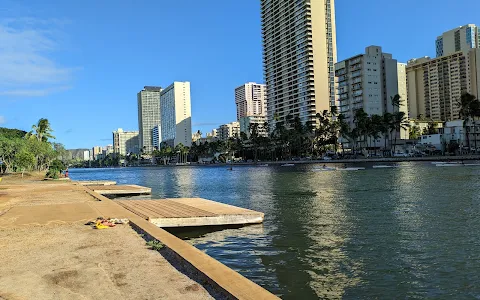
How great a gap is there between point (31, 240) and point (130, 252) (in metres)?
3.99

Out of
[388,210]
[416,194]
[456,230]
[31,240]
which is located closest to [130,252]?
[31,240]

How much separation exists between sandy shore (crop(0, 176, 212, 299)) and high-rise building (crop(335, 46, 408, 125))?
178287 mm

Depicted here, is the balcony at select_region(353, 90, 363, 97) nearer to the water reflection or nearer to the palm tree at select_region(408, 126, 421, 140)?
the palm tree at select_region(408, 126, 421, 140)

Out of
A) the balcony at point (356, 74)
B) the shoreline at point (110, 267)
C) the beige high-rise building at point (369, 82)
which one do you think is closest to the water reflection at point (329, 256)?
the shoreline at point (110, 267)

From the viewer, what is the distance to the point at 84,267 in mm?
8664

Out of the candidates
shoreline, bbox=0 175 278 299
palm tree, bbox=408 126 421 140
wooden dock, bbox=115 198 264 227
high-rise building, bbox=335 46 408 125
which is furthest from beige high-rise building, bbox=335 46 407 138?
shoreline, bbox=0 175 278 299

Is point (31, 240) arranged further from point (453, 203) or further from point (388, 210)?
point (453, 203)

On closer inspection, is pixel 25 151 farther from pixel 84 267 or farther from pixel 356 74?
pixel 356 74

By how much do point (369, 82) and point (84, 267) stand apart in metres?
184

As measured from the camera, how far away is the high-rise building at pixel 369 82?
588ft

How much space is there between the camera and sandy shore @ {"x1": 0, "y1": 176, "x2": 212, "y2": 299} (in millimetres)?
6988

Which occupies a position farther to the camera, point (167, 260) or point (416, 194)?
point (416, 194)

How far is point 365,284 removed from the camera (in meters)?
9.80

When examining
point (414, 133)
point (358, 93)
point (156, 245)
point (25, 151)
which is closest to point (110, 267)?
point (156, 245)
